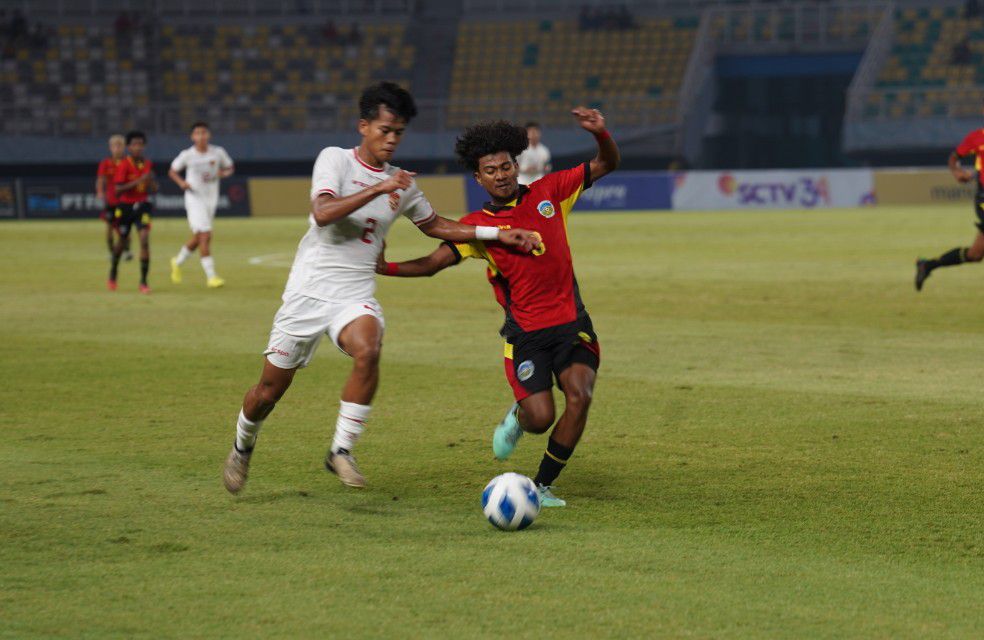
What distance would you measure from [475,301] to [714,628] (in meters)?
12.8

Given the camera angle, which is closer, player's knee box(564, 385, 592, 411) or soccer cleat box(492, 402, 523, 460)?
player's knee box(564, 385, 592, 411)

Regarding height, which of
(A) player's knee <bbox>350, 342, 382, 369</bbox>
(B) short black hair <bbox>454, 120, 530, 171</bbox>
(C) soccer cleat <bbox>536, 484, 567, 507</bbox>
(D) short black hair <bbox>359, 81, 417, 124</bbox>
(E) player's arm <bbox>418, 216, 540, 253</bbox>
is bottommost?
(C) soccer cleat <bbox>536, 484, 567, 507</bbox>

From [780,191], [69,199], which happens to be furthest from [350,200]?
[780,191]

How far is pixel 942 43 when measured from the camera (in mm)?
47219

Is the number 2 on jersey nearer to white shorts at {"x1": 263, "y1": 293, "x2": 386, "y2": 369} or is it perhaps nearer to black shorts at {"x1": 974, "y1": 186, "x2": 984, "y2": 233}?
white shorts at {"x1": 263, "y1": 293, "x2": 386, "y2": 369}

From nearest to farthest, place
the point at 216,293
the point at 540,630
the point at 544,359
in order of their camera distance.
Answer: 1. the point at 540,630
2. the point at 544,359
3. the point at 216,293

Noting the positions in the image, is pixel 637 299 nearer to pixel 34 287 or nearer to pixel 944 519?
pixel 34 287

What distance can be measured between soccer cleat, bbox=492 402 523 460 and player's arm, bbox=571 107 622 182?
123 cm

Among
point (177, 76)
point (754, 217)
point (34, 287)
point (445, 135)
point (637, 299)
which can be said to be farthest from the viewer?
point (177, 76)

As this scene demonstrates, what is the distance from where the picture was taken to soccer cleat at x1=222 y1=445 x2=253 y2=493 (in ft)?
21.1

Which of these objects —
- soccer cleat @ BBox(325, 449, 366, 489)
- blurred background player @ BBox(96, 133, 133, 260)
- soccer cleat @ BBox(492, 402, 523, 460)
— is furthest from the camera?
blurred background player @ BBox(96, 133, 133, 260)

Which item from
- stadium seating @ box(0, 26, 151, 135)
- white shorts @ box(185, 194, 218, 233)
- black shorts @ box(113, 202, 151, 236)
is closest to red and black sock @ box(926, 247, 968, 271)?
white shorts @ box(185, 194, 218, 233)

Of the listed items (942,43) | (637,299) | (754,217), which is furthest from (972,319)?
(942,43)

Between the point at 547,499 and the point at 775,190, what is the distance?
37374 mm
